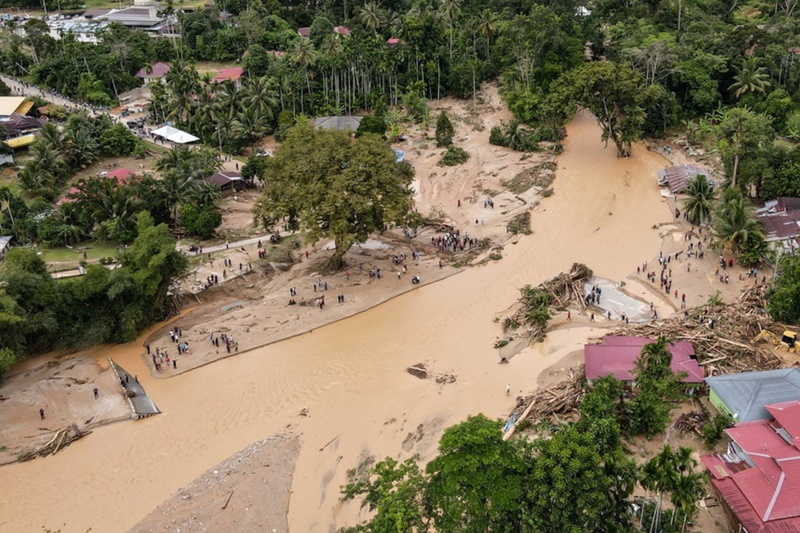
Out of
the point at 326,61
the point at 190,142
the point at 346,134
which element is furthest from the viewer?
the point at 326,61

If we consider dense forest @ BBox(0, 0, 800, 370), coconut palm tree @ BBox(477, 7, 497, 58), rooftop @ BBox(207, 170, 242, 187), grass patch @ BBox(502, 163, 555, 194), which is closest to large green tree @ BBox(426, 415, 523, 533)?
dense forest @ BBox(0, 0, 800, 370)

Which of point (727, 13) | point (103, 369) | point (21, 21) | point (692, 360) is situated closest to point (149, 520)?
point (103, 369)

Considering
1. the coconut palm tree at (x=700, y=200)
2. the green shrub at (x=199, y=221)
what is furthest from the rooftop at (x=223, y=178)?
the coconut palm tree at (x=700, y=200)

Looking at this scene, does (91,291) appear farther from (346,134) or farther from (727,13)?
(727,13)

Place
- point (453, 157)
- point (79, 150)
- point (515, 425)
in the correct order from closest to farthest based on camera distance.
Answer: point (515, 425) → point (79, 150) → point (453, 157)

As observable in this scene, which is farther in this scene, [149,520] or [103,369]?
[103,369]

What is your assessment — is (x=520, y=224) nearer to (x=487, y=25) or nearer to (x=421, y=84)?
(x=421, y=84)

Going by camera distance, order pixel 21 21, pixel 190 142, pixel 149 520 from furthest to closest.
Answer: pixel 21 21, pixel 190 142, pixel 149 520

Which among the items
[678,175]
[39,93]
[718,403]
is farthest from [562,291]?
[39,93]
